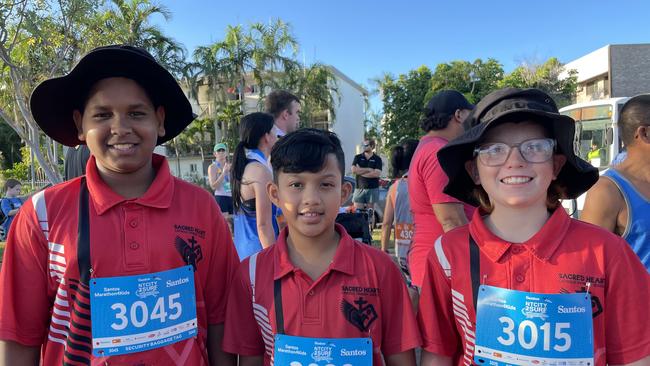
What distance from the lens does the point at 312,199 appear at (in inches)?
68.7

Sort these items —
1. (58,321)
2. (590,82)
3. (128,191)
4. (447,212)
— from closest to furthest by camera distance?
(58,321) < (128,191) < (447,212) < (590,82)

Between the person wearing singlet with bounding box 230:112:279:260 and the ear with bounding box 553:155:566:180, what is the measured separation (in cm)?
189

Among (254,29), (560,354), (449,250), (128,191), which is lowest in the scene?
(560,354)

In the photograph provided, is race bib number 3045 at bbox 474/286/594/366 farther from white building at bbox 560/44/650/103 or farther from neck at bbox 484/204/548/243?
white building at bbox 560/44/650/103

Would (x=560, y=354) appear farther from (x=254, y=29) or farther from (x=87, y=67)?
(x=254, y=29)

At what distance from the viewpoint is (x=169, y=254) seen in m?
1.60

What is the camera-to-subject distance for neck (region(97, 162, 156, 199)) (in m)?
1.69

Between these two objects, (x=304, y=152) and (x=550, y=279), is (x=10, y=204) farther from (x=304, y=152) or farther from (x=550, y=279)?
(x=550, y=279)

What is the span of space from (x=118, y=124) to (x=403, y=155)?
14.2ft

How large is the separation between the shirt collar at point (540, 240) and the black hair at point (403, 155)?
3948mm

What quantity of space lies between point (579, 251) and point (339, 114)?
3681cm

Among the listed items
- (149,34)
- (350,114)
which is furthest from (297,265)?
(350,114)

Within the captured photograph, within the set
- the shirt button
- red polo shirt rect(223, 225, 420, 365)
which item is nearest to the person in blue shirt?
red polo shirt rect(223, 225, 420, 365)

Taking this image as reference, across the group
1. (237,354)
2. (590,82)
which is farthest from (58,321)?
(590,82)
